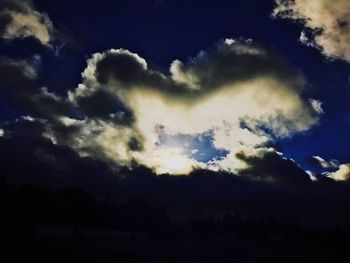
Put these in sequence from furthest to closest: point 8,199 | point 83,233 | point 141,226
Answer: point 141,226
point 83,233
point 8,199

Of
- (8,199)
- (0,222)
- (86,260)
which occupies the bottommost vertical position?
(86,260)

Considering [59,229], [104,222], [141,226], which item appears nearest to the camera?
[59,229]

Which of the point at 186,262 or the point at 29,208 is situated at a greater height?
the point at 29,208

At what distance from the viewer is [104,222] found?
166 m

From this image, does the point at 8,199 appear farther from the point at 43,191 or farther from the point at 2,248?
the point at 2,248

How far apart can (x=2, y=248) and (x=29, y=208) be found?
73.1m

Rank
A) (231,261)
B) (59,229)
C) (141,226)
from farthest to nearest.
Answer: (141,226) < (59,229) < (231,261)

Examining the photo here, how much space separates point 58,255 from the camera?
5291 centimetres

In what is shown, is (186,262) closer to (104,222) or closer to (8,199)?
(8,199)

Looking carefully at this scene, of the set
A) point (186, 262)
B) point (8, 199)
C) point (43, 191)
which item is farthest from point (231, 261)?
point (43, 191)

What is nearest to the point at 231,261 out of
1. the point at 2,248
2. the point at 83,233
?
the point at 2,248

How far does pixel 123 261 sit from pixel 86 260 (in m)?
4.30

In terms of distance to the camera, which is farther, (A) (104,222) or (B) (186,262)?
(A) (104,222)

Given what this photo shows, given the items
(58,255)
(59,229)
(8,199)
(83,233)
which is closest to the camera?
(58,255)
